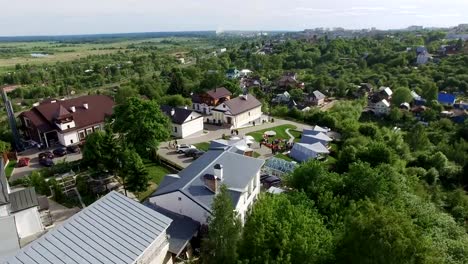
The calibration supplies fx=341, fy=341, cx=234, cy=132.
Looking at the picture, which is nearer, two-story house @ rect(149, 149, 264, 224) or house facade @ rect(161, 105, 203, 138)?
two-story house @ rect(149, 149, 264, 224)

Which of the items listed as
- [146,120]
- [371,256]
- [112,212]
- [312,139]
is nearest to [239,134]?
[312,139]

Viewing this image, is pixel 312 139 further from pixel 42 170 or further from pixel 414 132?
pixel 42 170

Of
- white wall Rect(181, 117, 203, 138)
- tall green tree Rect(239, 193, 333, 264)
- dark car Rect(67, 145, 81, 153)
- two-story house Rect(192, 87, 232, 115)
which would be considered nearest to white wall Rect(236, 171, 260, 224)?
tall green tree Rect(239, 193, 333, 264)

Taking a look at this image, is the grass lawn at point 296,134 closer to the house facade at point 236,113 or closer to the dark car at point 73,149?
the house facade at point 236,113

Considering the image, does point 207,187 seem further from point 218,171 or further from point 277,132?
point 277,132

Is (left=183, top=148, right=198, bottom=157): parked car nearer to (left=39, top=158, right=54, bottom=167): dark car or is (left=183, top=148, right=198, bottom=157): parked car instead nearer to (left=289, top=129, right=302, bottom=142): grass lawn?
(left=39, top=158, right=54, bottom=167): dark car

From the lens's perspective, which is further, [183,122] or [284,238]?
[183,122]

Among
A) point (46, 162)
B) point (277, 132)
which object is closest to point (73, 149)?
point (46, 162)
